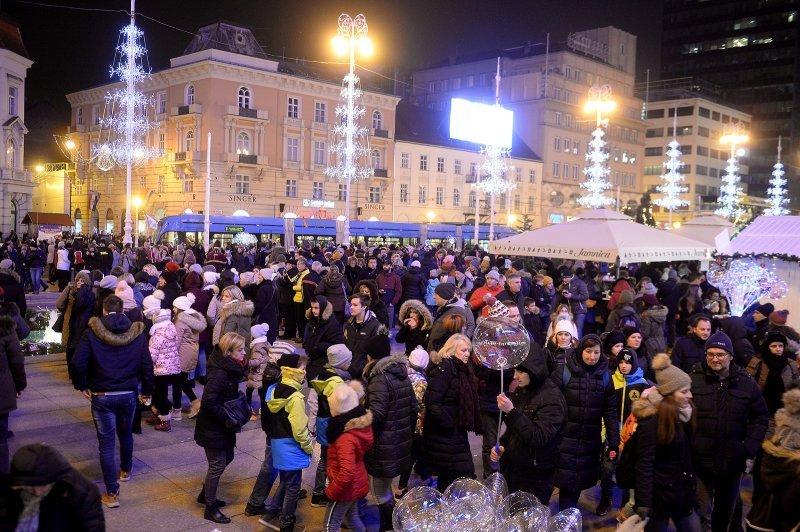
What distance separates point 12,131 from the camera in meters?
41.1

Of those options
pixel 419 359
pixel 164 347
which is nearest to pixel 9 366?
pixel 164 347

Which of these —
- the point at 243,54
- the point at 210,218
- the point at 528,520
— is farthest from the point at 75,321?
the point at 243,54

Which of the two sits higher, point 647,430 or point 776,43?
point 776,43

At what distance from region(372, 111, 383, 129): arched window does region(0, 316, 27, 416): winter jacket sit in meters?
49.1

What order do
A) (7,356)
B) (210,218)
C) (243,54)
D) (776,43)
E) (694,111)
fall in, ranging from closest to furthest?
(7,356) → (210,218) → (243,54) → (694,111) → (776,43)

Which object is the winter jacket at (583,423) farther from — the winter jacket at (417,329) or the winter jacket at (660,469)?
the winter jacket at (417,329)

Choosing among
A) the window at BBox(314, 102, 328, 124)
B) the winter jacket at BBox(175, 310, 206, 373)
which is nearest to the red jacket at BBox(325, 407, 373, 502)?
the winter jacket at BBox(175, 310, 206, 373)

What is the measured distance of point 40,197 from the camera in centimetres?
6378

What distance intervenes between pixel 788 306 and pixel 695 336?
27.0 feet

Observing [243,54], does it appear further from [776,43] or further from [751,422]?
[776,43]

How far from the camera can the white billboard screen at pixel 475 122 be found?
1671 inches

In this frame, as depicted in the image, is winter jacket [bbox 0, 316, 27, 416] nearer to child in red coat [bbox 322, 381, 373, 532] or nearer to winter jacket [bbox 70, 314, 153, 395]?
winter jacket [bbox 70, 314, 153, 395]

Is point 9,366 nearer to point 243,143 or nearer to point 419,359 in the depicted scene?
point 419,359

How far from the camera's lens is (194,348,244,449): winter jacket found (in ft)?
18.9
